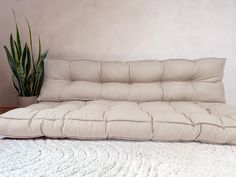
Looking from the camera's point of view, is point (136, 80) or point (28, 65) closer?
point (136, 80)

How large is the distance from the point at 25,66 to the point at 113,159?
1676mm

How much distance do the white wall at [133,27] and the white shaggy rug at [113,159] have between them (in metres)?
1.41

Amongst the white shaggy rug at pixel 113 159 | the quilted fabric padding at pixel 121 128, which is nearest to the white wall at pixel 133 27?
the quilted fabric padding at pixel 121 128

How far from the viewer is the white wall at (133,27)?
7.57 feet

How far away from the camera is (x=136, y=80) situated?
2117mm

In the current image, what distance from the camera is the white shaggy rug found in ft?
2.99

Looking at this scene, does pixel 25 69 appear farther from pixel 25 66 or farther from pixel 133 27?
pixel 133 27

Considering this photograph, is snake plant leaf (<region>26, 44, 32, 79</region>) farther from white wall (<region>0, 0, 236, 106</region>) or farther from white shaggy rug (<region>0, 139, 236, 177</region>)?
white shaggy rug (<region>0, 139, 236, 177</region>)

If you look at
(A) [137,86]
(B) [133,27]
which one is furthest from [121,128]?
(B) [133,27]

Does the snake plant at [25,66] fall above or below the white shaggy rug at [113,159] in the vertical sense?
above

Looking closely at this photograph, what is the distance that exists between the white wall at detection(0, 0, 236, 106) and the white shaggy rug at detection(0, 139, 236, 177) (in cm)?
141

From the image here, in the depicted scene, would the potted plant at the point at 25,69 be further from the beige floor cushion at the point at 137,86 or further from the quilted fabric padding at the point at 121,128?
the quilted fabric padding at the point at 121,128

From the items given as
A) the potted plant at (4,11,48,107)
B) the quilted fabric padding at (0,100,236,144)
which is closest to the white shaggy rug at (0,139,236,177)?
the quilted fabric padding at (0,100,236,144)

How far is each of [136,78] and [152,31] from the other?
63 cm
